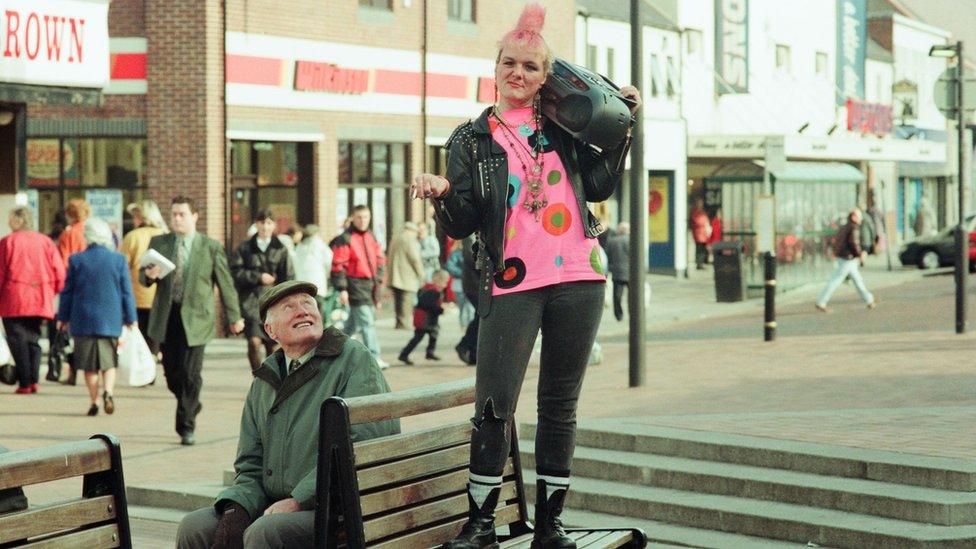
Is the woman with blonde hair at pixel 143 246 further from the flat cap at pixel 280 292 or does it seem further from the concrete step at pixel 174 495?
the flat cap at pixel 280 292

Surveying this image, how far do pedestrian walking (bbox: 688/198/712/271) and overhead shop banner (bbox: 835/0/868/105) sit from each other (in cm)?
1078

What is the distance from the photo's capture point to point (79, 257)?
13812mm

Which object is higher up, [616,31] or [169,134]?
[616,31]

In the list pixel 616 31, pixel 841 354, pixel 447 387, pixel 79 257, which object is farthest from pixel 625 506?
pixel 616 31

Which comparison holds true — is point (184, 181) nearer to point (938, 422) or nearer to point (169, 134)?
point (169, 134)

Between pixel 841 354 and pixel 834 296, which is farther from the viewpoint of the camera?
pixel 834 296

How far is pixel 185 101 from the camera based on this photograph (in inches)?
914

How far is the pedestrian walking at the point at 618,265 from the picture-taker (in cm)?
2464

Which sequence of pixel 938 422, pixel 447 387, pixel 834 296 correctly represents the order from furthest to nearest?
pixel 834 296, pixel 938 422, pixel 447 387

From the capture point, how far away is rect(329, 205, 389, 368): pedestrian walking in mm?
17547

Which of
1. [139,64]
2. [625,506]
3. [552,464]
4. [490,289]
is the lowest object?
[625,506]

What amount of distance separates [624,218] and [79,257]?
82.2ft

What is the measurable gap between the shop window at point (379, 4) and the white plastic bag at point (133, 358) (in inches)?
528

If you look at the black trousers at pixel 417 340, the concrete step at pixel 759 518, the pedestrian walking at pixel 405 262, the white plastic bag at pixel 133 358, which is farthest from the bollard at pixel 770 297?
the concrete step at pixel 759 518
